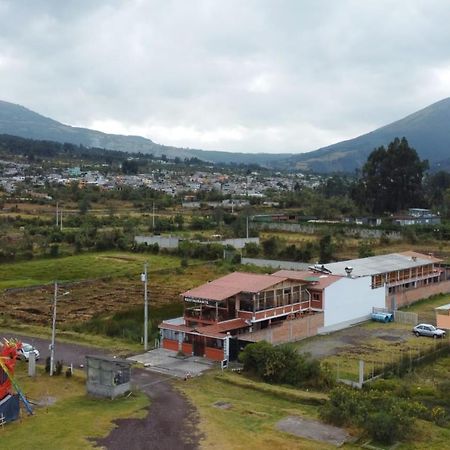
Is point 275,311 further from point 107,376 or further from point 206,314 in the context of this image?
point 107,376

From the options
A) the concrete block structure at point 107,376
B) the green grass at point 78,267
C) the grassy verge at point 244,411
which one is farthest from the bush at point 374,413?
the green grass at point 78,267

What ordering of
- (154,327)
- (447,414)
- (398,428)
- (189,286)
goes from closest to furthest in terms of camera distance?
1. (398,428)
2. (447,414)
3. (154,327)
4. (189,286)

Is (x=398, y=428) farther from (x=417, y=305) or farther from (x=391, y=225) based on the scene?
(x=391, y=225)

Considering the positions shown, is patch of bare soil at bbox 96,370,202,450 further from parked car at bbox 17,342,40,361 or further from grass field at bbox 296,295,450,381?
grass field at bbox 296,295,450,381

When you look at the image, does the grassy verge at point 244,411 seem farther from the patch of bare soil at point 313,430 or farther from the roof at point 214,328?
the roof at point 214,328

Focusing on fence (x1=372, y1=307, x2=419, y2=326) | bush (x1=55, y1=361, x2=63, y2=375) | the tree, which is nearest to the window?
bush (x1=55, y1=361, x2=63, y2=375)

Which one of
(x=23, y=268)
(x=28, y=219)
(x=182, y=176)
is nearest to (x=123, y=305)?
(x=23, y=268)
